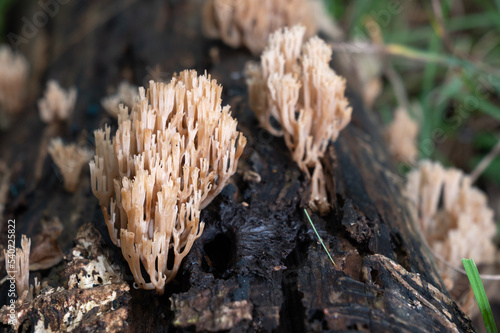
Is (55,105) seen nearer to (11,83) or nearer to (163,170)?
(11,83)

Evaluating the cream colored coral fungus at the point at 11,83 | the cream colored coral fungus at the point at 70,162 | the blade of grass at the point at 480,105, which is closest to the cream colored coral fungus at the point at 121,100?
the cream colored coral fungus at the point at 70,162

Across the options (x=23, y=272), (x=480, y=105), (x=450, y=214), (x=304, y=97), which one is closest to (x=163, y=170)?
(x=23, y=272)

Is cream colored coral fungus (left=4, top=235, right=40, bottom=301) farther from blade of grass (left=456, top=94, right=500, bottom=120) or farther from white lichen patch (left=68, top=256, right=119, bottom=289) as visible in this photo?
blade of grass (left=456, top=94, right=500, bottom=120)

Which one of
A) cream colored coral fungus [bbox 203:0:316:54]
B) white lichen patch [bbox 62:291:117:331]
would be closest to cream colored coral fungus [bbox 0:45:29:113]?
cream colored coral fungus [bbox 203:0:316:54]

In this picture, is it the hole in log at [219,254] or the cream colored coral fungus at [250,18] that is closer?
the hole in log at [219,254]

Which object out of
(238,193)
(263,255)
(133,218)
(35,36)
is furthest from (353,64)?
(35,36)

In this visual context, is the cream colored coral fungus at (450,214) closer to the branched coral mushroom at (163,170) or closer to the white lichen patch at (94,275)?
the branched coral mushroom at (163,170)
